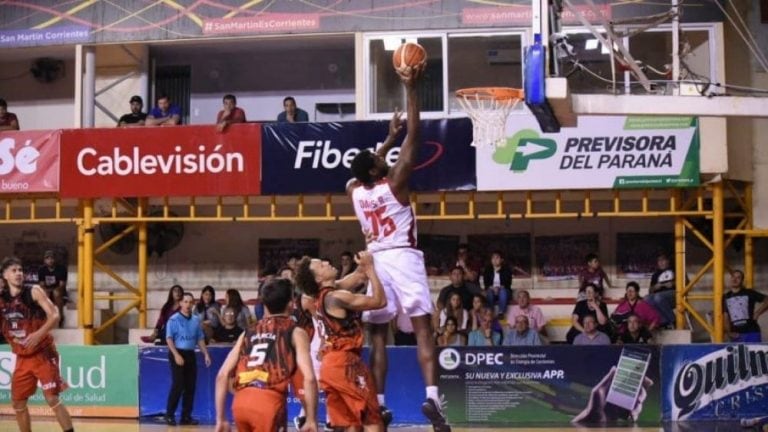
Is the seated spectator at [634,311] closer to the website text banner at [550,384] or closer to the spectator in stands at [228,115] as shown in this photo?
the website text banner at [550,384]

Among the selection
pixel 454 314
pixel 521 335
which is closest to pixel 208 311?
pixel 454 314

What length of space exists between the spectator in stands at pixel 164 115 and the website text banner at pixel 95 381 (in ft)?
14.4

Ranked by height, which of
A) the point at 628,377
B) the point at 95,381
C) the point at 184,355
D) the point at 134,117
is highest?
the point at 134,117

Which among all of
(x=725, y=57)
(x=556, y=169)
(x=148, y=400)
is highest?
(x=725, y=57)

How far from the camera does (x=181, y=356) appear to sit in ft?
64.7

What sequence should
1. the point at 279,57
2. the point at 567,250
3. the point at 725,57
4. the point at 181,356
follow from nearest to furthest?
the point at 181,356 < the point at 725,57 < the point at 567,250 < the point at 279,57

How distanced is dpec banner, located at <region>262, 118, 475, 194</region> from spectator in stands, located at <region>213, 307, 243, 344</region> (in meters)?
2.21

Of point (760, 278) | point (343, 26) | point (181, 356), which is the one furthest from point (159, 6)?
point (760, 278)

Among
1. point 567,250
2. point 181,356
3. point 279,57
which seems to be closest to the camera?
point 181,356

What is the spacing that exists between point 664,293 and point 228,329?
737 cm

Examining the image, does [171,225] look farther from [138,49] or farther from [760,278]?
[760,278]

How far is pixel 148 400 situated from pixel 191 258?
16.3 feet

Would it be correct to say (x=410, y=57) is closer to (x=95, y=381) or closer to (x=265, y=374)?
(x=265, y=374)

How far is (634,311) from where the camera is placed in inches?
802
